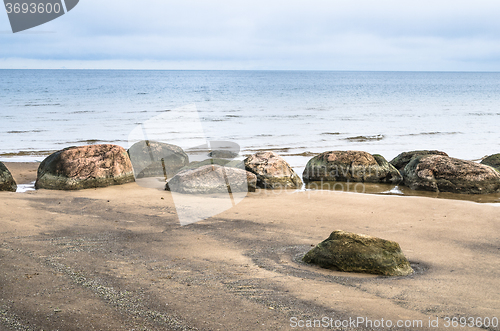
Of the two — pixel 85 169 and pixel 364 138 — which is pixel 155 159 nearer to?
pixel 85 169

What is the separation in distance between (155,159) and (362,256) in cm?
756

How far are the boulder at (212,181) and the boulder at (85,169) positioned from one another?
50.8 inches

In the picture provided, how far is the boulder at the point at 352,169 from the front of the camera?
386 inches

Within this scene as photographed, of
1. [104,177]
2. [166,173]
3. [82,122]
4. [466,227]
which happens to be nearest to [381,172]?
[466,227]

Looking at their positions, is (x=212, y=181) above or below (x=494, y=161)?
above

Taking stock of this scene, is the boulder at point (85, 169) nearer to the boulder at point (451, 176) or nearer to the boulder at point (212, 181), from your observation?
the boulder at point (212, 181)

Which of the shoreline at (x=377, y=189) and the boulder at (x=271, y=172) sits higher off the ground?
the boulder at (x=271, y=172)

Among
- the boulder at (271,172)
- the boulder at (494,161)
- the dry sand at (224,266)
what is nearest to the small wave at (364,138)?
the boulder at (494,161)

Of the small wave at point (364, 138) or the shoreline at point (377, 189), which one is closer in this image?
the shoreline at point (377, 189)

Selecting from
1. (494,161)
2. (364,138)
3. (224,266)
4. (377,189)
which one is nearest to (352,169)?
(377,189)

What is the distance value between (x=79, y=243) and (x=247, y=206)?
3.15 meters

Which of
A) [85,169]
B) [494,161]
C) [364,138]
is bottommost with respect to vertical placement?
[364,138]

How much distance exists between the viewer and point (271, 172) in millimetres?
9117

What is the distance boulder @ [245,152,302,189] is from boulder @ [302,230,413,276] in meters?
4.66
